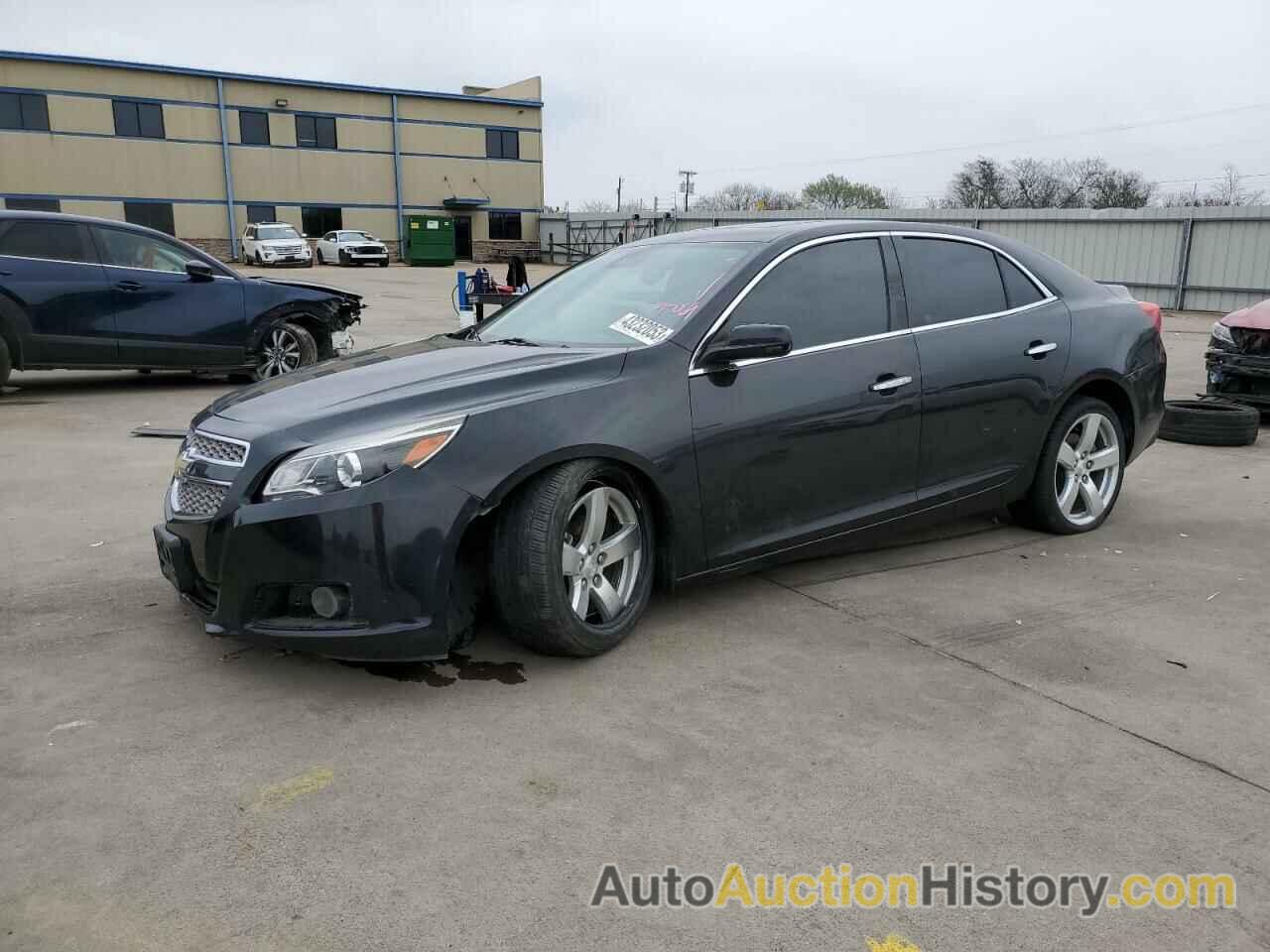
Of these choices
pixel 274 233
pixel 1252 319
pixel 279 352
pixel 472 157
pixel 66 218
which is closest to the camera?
pixel 1252 319

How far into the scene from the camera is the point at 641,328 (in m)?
4.12

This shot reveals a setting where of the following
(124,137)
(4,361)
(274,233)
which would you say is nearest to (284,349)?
(4,361)

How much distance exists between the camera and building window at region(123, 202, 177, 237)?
41.6 meters

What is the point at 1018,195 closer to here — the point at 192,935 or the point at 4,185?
the point at 4,185

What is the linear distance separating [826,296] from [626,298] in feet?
2.79

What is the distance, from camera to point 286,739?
3.18 meters

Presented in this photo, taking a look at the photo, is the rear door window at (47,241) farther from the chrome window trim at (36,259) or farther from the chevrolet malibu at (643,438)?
the chevrolet malibu at (643,438)

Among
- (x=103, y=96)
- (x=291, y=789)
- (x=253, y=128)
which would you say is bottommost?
(x=291, y=789)

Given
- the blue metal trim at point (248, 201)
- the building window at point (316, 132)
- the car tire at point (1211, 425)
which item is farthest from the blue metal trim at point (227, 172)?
the car tire at point (1211, 425)

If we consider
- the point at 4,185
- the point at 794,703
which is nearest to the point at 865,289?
the point at 794,703

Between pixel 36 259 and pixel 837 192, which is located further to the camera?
pixel 837 192

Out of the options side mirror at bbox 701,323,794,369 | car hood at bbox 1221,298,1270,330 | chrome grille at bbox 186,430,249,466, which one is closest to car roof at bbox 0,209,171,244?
chrome grille at bbox 186,430,249,466

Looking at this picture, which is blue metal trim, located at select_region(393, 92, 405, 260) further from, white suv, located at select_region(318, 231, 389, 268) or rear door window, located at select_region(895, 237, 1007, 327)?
rear door window, located at select_region(895, 237, 1007, 327)

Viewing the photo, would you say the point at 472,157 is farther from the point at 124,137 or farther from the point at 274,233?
the point at 124,137
